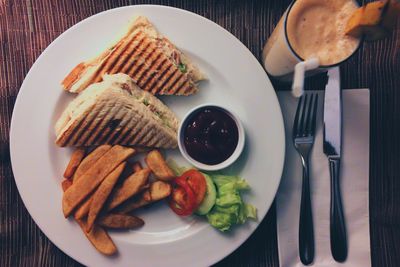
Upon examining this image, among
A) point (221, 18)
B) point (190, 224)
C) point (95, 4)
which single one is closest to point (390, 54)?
point (221, 18)

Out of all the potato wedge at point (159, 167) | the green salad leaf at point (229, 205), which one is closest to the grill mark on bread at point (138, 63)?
the potato wedge at point (159, 167)

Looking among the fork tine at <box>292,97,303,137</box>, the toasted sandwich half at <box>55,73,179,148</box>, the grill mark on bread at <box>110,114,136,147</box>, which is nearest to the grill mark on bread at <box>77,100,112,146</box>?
the toasted sandwich half at <box>55,73,179,148</box>

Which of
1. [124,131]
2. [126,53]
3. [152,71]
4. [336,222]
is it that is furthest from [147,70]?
[336,222]

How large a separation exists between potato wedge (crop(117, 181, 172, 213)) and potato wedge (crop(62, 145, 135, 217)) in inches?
7.8

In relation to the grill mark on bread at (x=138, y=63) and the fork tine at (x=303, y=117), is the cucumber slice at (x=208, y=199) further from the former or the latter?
Answer: the grill mark on bread at (x=138, y=63)

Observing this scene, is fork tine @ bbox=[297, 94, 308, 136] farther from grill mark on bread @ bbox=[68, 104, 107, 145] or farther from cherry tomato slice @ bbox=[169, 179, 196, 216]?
grill mark on bread @ bbox=[68, 104, 107, 145]

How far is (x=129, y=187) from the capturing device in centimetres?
201

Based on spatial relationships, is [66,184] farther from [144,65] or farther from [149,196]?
[144,65]

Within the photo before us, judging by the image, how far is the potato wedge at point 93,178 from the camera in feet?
6.58

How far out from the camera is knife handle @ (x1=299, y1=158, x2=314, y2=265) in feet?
7.04

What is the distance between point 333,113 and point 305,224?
2.06 ft

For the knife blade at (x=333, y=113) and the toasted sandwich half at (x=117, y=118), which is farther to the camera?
the knife blade at (x=333, y=113)

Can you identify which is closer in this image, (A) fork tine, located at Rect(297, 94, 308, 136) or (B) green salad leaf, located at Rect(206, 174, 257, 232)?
(B) green salad leaf, located at Rect(206, 174, 257, 232)

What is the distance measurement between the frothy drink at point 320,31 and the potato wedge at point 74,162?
1191mm
